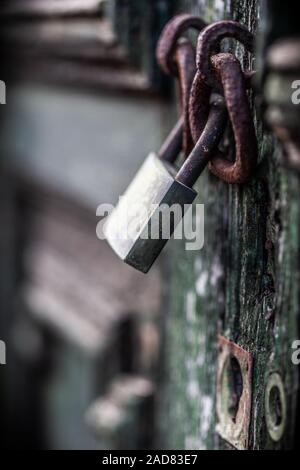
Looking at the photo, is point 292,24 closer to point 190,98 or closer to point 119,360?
point 190,98

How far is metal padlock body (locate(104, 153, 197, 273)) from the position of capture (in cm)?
52

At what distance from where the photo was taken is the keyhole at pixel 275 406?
0.50 m

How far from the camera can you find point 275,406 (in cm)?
51

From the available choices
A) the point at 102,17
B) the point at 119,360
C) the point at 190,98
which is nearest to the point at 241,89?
the point at 190,98

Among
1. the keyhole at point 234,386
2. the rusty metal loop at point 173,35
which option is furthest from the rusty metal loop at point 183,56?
the keyhole at point 234,386

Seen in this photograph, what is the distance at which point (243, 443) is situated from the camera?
552 mm

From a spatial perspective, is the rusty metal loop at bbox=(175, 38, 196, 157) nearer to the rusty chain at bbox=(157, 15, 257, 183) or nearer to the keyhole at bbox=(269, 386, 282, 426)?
the rusty chain at bbox=(157, 15, 257, 183)

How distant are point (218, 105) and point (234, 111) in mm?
56

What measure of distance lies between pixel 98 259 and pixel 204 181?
722 millimetres

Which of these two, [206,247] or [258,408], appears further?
[206,247]

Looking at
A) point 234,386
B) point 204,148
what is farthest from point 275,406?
point 204,148

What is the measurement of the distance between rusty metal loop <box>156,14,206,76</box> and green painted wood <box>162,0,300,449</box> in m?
0.03

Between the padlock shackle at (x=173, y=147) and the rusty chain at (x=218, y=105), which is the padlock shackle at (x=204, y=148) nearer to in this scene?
the rusty chain at (x=218, y=105)

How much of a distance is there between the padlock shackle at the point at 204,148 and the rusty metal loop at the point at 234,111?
1 cm
